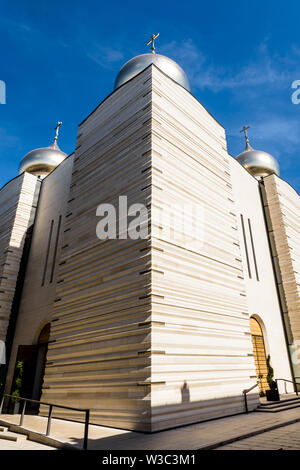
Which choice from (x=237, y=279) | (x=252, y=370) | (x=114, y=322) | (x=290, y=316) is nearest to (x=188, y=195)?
(x=237, y=279)

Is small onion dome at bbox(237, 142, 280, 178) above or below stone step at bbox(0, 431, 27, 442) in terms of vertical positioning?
above

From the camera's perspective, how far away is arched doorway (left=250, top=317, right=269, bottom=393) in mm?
10594

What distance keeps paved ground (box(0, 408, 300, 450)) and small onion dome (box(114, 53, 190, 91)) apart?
449 inches

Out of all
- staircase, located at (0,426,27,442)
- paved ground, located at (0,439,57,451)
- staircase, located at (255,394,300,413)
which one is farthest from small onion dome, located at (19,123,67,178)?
staircase, located at (255,394,300,413)

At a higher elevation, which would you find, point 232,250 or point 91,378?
point 232,250

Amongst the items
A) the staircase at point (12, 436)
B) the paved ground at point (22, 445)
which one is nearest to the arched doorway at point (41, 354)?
the staircase at point (12, 436)

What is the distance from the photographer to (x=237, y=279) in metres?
9.06

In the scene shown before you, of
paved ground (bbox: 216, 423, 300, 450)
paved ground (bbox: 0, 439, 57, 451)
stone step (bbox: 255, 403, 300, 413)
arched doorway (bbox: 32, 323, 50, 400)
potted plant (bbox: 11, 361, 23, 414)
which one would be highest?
arched doorway (bbox: 32, 323, 50, 400)

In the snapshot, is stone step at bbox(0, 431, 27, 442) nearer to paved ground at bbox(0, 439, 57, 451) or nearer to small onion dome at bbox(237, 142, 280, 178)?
paved ground at bbox(0, 439, 57, 451)

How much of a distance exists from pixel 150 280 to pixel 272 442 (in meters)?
3.41
